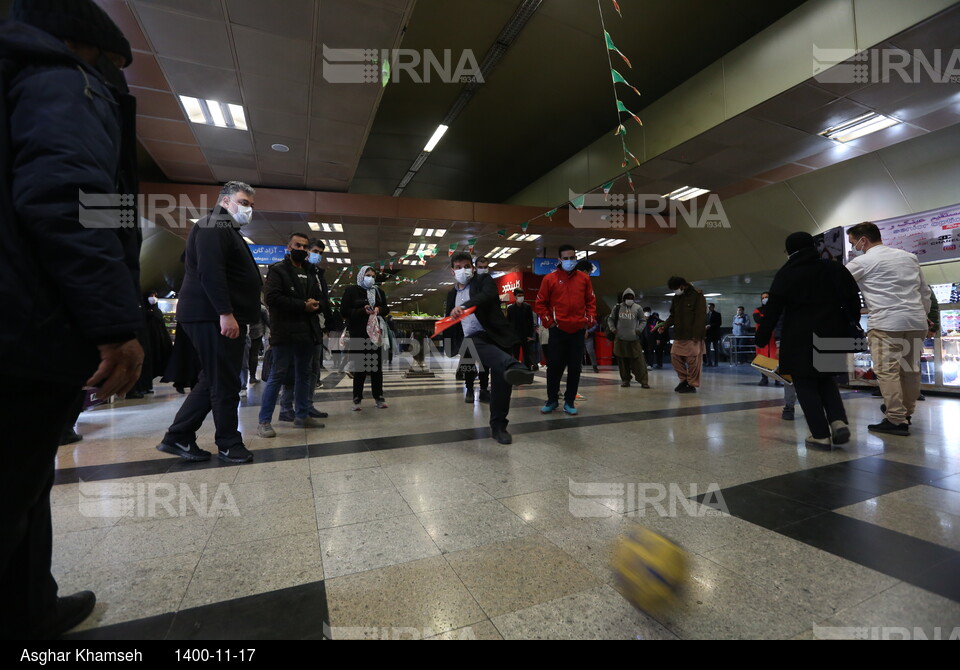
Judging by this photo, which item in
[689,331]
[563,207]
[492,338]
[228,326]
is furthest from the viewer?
[563,207]

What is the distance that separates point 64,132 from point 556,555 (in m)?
1.78

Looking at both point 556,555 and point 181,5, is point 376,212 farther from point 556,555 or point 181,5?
point 556,555

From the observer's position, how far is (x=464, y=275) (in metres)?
3.46

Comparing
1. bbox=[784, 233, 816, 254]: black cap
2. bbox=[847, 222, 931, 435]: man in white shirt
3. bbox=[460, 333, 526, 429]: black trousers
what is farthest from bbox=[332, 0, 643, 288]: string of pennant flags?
bbox=[460, 333, 526, 429]: black trousers

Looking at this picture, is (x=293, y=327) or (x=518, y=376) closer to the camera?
(x=518, y=376)

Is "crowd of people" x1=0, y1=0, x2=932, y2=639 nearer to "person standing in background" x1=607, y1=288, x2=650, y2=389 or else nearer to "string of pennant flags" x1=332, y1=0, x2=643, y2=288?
"person standing in background" x1=607, y1=288, x2=650, y2=389

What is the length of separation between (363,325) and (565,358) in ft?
7.50

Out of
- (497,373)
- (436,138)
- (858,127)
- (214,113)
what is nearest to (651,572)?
(497,373)

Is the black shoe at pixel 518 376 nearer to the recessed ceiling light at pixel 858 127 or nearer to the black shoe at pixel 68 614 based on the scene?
the black shoe at pixel 68 614

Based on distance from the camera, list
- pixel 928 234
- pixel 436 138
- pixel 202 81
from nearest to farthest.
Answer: pixel 202 81 → pixel 928 234 → pixel 436 138

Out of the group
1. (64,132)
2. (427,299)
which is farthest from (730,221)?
(427,299)

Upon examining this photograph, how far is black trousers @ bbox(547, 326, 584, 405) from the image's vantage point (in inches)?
165

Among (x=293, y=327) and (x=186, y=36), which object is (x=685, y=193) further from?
(x=186, y=36)

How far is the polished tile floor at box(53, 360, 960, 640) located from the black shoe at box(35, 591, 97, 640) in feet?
0.13
